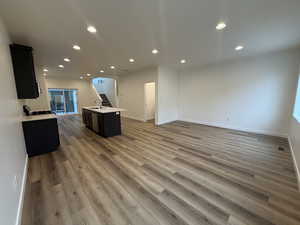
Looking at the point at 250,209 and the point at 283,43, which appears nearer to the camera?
the point at 250,209

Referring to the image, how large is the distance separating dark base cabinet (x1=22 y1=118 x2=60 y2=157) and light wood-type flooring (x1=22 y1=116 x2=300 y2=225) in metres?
0.26

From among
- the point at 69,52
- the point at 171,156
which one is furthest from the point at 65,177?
the point at 69,52

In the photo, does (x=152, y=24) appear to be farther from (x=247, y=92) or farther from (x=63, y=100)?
(x=63, y=100)

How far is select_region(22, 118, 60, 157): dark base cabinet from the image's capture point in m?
2.86

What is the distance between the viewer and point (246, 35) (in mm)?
2721

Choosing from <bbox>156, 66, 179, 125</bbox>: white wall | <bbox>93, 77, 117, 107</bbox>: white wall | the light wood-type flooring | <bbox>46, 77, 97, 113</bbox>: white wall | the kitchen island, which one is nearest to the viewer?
the light wood-type flooring

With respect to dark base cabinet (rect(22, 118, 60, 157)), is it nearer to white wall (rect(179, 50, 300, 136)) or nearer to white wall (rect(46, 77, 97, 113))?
white wall (rect(179, 50, 300, 136))

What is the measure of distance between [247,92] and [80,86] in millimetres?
9971

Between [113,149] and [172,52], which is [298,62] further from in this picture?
[113,149]

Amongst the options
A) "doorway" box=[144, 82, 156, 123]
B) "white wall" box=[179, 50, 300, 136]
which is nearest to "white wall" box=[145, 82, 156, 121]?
"doorway" box=[144, 82, 156, 123]

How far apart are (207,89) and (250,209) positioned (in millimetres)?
4793

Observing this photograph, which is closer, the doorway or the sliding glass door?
the doorway

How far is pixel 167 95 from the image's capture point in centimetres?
602

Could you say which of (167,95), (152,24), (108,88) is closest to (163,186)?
(152,24)
